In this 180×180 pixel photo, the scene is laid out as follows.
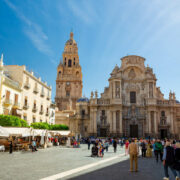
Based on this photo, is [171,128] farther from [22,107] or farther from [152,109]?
[22,107]

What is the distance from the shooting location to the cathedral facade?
46938mm

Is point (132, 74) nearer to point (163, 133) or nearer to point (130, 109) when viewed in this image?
point (130, 109)

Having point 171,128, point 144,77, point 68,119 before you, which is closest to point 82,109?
point 68,119

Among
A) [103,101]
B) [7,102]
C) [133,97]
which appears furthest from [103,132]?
[7,102]

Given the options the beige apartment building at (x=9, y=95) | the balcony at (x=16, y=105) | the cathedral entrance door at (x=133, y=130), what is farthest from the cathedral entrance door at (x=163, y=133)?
the balcony at (x=16, y=105)

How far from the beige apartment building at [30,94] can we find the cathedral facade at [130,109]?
14.1 meters

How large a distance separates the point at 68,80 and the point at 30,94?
44.7 m

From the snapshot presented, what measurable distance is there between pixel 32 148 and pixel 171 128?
35.3 meters

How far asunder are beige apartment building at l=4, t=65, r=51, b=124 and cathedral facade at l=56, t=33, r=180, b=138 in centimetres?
1410

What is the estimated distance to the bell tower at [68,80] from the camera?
73500mm

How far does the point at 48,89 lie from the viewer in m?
39.6

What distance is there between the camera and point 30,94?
3192 cm

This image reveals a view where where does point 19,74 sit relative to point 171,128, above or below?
above

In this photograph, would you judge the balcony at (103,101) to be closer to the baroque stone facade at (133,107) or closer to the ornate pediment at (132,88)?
the baroque stone facade at (133,107)
